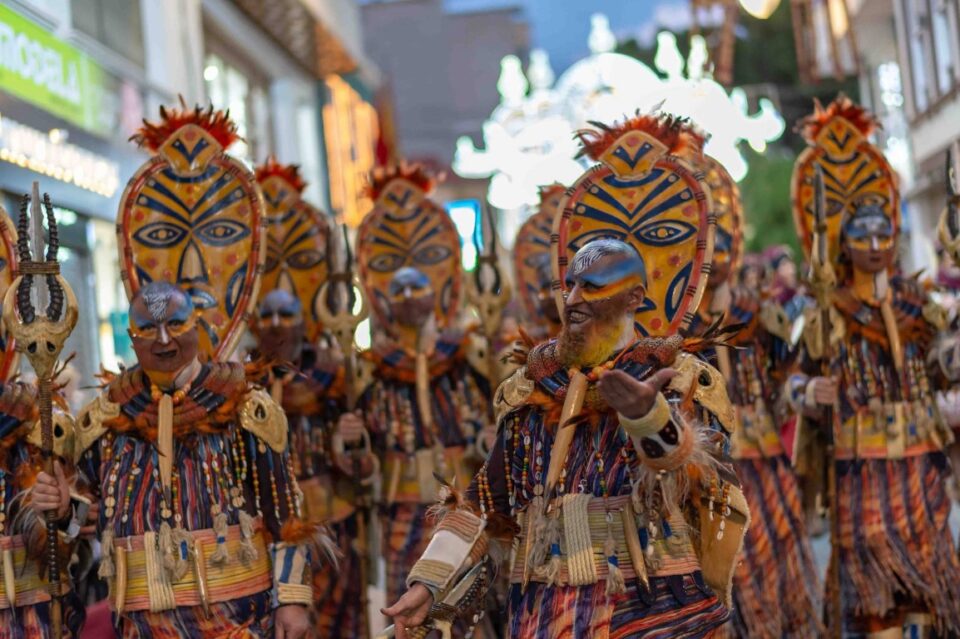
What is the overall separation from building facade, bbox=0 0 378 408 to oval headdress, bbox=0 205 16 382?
2.17 meters

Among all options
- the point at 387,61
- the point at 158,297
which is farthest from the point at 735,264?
the point at 387,61

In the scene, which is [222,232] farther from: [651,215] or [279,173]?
[279,173]

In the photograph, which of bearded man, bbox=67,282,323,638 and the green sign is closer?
bearded man, bbox=67,282,323,638

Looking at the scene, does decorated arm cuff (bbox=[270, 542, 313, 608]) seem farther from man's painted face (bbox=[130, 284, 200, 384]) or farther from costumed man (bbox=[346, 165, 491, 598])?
costumed man (bbox=[346, 165, 491, 598])

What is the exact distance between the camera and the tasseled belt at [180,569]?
5539 millimetres

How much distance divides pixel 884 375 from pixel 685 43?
139 feet

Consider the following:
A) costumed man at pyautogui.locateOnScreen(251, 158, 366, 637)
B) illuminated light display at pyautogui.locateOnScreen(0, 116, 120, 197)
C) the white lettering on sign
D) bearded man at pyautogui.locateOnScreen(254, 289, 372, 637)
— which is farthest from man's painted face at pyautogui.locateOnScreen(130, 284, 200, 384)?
the white lettering on sign

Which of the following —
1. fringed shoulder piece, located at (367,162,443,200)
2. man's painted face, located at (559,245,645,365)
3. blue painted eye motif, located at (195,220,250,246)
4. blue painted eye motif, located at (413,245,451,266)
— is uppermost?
fringed shoulder piece, located at (367,162,443,200)

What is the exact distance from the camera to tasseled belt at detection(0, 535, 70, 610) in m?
5.71

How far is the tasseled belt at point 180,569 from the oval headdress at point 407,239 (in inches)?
142

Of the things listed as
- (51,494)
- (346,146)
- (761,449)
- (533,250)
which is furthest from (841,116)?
(346,146)

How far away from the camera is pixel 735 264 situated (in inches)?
311

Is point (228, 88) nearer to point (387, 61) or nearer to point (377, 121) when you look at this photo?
point (377, 121)

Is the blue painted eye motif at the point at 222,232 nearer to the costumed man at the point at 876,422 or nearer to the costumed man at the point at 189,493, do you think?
the costumed man at the point at 189,493
